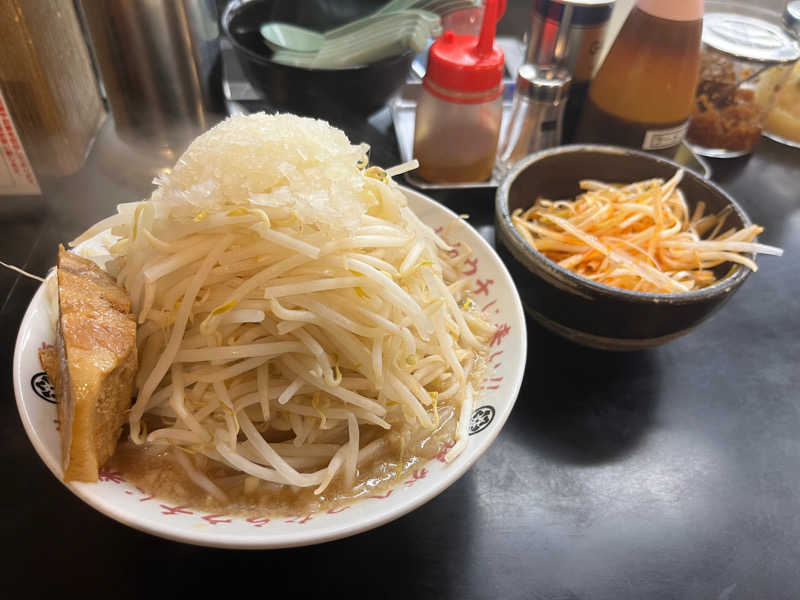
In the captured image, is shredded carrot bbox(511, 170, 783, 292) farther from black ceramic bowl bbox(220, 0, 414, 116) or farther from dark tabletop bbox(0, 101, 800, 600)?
black ceramic bowl bbox(220, 0, 414, 116)

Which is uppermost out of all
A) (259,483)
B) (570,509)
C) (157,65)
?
(157,65)

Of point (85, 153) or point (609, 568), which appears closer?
point (609, 568)

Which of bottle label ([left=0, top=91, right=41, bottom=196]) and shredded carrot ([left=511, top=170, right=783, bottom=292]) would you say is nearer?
shredded carrot ([left=511, top=170, right=783, bottom=292])

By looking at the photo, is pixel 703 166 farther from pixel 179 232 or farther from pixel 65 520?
pixel 65 520

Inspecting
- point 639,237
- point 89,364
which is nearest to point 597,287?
point 639,237

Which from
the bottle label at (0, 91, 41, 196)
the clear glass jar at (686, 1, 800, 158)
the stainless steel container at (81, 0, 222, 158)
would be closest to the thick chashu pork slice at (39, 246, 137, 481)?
the bottle label at (0, 91, 41, 196)

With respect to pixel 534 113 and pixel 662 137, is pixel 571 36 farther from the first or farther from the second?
pixel 662 137

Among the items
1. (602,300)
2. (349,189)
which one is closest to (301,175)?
(349,189)
